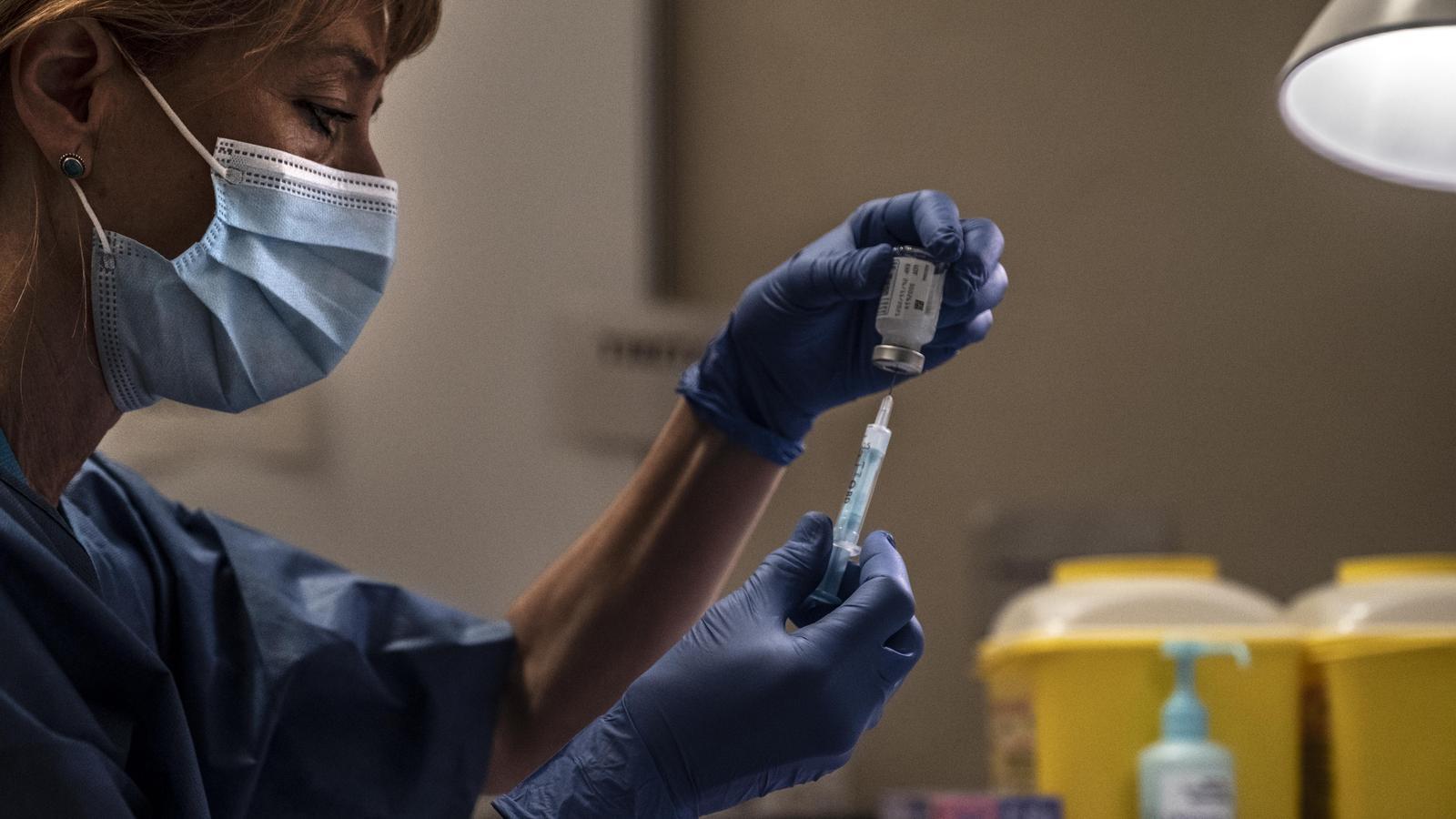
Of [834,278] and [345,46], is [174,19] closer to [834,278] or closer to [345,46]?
[345,46]

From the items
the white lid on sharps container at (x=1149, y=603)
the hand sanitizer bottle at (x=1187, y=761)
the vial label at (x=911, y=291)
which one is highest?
the vial label at (x=911, y=291)

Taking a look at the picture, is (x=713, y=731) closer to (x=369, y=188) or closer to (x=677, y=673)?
(x=677, y=673)

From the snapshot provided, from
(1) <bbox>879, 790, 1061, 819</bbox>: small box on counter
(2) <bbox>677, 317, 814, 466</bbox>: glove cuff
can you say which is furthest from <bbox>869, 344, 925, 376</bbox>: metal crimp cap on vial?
(1) <bbox>879, 790, 1061, 819</bbox>: small box on counter

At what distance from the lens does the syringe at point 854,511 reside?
0.99 meters

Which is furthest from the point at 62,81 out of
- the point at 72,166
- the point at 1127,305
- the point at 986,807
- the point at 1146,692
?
the point at 1127,305

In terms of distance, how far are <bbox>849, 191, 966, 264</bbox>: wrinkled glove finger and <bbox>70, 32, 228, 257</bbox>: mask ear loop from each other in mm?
525

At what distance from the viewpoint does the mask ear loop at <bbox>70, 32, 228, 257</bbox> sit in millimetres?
1004

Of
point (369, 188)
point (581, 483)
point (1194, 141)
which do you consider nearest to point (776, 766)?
point (369, 188)

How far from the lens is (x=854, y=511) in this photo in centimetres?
104

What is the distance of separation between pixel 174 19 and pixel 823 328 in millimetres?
582

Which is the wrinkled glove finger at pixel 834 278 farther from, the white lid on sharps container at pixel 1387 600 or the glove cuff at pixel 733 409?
the white lid on sharps container at pixel 1387 600

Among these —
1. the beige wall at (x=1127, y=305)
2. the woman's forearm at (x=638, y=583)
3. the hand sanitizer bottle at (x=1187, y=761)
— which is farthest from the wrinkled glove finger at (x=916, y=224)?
the beige wall at (x=1127, y=305)

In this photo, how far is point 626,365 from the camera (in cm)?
195

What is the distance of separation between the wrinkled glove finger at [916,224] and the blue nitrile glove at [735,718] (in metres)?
0.27
